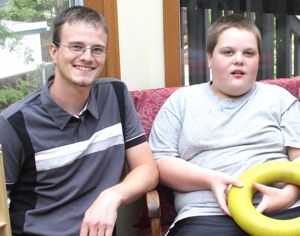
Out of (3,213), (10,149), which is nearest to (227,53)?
(10,149)

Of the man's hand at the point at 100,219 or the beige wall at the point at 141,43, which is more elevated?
the beige wall at the point at 141,43

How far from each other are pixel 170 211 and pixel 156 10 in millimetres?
1188

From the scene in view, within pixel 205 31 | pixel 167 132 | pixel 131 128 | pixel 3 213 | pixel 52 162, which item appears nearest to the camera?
pixel 3 213

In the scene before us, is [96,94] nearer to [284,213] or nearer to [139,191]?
[139,191]

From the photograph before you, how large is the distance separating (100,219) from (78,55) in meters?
0.57

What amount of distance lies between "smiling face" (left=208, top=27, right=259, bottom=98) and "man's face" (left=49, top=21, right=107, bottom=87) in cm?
55

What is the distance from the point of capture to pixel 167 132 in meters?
1.80

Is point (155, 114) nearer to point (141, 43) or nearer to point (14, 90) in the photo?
point (141, 43)

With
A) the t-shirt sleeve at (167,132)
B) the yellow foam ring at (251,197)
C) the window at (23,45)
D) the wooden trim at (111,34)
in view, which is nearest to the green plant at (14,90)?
the window at (23,45)

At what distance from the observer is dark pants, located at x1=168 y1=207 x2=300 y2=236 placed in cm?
152

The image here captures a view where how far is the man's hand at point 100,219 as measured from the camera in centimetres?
138

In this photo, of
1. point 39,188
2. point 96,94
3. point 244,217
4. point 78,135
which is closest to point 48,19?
point 96,94

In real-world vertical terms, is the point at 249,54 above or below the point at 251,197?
above

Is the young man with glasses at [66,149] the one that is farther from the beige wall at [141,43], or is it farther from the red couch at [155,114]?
the beige wall at [141,43]
